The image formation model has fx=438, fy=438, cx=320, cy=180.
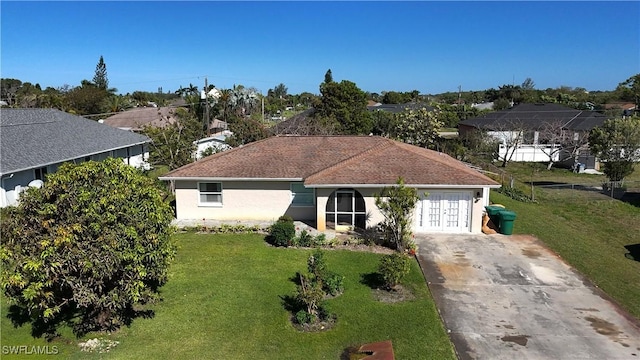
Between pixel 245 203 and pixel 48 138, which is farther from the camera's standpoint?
pixel 48 138

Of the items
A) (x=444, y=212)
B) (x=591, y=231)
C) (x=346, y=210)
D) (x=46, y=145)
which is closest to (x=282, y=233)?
(x=346, y=210)

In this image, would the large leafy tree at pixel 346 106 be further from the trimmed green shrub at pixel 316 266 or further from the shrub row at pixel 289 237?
the trimmed green shrub at pixel 316 266

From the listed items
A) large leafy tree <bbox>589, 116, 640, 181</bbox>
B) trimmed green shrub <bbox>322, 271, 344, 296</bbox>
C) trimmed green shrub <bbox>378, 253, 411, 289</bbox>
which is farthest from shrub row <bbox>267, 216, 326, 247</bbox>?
large leafy tree <bbox>589, 116, 640, 181</bbox>

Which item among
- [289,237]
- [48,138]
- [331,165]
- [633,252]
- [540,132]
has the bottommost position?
[633,252]

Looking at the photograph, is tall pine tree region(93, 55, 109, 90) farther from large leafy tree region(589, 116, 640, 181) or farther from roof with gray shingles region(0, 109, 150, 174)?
large leafy tree region(589, 116, 640, 181)

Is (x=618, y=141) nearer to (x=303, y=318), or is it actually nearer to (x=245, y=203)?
(x=245, y=203)
